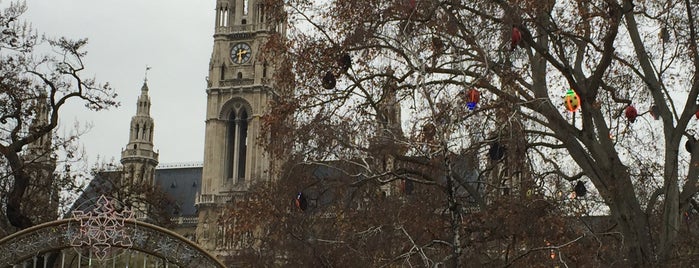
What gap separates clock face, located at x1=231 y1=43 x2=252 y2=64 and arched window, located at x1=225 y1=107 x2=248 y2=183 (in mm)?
3712

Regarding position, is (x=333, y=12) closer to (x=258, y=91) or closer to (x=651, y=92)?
(x=651, y=92)

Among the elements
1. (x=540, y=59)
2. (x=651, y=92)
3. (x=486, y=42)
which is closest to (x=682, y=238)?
(x=651, y=92)

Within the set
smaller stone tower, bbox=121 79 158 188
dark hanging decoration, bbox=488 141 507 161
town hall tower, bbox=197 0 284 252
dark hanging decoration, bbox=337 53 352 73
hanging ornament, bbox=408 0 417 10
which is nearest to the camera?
dark hanging decoration, bbox=488 141 507 161

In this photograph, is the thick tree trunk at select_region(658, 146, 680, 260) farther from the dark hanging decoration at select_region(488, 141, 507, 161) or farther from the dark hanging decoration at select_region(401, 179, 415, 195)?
the dark hanging decoration at select_region(401, 179, 415, 195)

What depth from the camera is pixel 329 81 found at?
18406 millimetres

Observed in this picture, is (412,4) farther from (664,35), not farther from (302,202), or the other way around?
(664,35)

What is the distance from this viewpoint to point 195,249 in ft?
47.1

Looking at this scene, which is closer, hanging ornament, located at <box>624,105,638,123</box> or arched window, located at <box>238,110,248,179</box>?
hanging ornament, located at <box>624,105,638,123</box>

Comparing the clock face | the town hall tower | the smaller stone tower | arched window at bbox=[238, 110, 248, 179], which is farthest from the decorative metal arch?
the smaller stone tower

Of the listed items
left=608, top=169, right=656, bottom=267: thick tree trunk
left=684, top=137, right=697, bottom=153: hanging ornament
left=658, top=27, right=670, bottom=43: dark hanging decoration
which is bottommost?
left=608, top=169, right=656, bottom=267: thick tree trunk

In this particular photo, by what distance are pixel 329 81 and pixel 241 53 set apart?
5851 centimetres

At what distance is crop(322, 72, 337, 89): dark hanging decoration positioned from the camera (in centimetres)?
1836

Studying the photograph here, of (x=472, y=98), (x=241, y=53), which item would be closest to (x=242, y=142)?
(x=241, y=53)

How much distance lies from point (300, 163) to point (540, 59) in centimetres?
462
